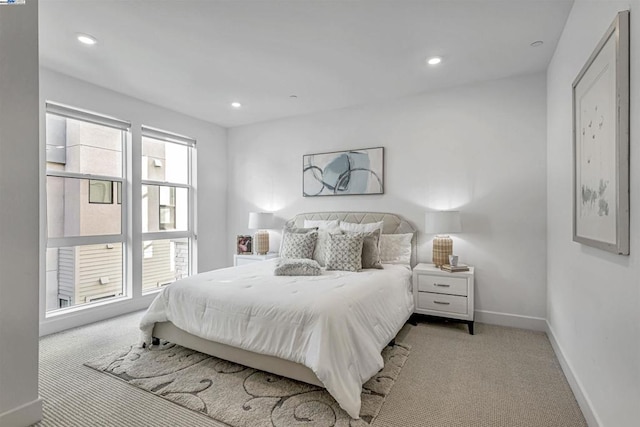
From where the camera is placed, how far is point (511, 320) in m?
3.25

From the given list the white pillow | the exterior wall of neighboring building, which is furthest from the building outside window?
the white pillow

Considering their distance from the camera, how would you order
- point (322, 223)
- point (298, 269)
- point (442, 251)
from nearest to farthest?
point (298, 269) < point (442, 251) < point (322, 223)

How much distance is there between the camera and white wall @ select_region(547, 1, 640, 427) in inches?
49.0

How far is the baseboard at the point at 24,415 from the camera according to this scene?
166 cm

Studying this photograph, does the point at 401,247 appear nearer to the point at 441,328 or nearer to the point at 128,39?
the point at 441,328

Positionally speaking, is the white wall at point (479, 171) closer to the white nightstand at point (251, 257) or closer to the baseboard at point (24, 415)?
the white nightstand at point (251, 257)

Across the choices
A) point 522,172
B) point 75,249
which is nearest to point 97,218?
point 75,249

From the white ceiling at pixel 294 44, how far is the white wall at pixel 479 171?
275mm

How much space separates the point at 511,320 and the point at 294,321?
2.58 metres

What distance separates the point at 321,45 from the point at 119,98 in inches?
103

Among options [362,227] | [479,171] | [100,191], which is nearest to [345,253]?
[362,227]

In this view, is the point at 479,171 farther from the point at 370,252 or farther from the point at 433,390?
the point at 433,390

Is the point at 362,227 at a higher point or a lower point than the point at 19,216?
lower

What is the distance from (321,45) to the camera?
2.65 metres
